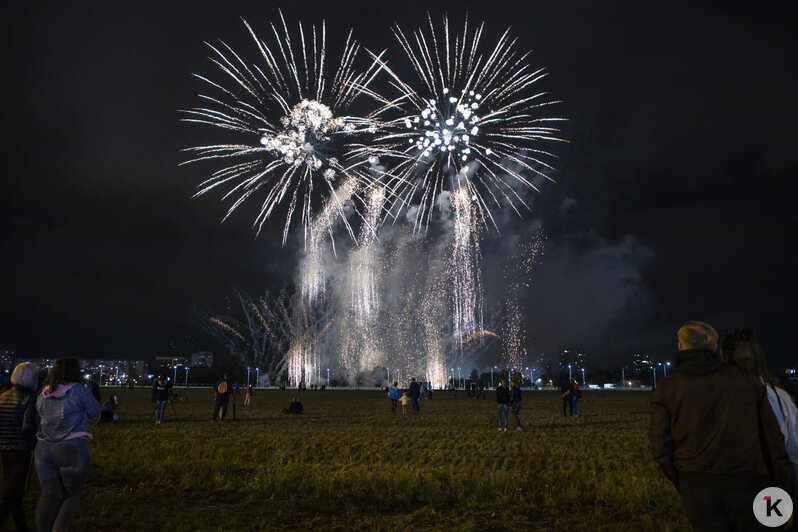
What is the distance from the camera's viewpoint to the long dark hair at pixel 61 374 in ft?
17.7

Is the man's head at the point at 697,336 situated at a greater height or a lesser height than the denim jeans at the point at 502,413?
greater

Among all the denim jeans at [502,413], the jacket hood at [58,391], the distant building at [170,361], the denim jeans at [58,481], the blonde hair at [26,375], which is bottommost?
the denim jeans at [502,413]

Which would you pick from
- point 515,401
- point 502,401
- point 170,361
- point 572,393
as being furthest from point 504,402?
point 170,361

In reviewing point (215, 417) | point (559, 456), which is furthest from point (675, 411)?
point (215, 417)

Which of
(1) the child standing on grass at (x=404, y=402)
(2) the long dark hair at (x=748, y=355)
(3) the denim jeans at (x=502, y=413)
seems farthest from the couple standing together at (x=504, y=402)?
(2) the long dark hair at (x=748, y=355)

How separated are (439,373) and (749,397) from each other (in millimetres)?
89658

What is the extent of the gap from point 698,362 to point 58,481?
218 inches

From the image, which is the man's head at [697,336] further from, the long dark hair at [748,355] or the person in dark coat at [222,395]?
the person in dark coat at [222,395]

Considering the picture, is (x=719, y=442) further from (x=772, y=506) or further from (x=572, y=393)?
(x=572, y=393)

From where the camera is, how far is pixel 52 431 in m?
5.20

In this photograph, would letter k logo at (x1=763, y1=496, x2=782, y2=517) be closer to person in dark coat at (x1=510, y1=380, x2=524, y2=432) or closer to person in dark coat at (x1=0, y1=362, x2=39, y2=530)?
person in dark coat at (x1=0, y1=362, x2=39, y2=530)

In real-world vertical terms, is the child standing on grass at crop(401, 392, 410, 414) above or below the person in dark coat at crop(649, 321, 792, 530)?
below

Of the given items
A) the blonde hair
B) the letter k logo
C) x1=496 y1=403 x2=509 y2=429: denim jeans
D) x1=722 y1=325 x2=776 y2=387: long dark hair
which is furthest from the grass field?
x1=722 y1=325 x2=776 y2=387: long dark hair

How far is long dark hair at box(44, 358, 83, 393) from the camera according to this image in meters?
5.39
